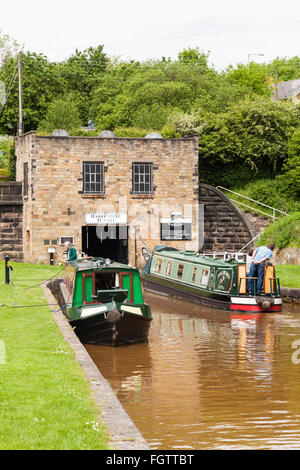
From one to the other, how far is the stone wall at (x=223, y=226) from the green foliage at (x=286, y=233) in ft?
9.20

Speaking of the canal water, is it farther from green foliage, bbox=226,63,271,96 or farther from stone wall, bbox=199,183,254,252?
green foliage, bbox=226,63,271,96

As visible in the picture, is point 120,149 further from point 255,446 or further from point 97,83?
point 97,83

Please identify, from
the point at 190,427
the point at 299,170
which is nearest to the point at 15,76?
the point at 299,170

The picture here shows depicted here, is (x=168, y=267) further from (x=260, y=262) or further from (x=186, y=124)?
(x=186, y=124)

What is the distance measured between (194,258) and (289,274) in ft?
11.3

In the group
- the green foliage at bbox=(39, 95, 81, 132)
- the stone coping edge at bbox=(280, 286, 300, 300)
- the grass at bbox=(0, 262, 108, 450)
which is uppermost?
the green foliage at bbox=(39, 95, 81, 132)

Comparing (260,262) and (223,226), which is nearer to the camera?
(260,262)

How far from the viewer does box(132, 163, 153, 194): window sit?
96.1 feet

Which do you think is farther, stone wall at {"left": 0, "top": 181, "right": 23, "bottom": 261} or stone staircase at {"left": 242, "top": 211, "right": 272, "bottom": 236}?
stone staircase at {"left": 242, "top": 211, "right": 272, "bottom": 236}

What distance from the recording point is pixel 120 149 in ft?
95.2

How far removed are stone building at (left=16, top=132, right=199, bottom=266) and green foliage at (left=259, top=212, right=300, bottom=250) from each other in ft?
12.9

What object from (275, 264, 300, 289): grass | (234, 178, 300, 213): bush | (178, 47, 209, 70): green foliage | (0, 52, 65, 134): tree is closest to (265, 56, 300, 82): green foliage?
(178, 47, 209, 70): green foliage

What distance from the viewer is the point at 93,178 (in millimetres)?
28875

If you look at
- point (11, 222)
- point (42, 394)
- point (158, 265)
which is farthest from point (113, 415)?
point (11, 222)
